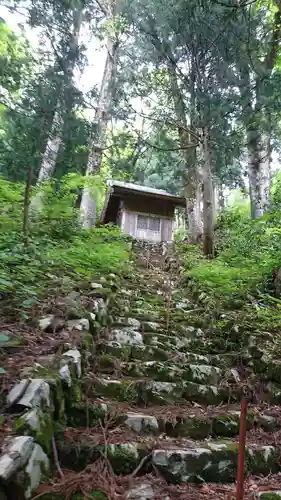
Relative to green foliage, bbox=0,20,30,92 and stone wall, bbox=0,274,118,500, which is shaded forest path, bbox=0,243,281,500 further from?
green foliage, bbox=0,20,30,92

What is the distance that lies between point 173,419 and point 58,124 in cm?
1125

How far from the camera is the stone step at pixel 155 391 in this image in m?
3.43

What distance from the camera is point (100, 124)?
604 inches

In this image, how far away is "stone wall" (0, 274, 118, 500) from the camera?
196 centimetres

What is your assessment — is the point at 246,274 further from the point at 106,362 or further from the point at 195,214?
the point at 195,214

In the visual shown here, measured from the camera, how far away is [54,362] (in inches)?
118

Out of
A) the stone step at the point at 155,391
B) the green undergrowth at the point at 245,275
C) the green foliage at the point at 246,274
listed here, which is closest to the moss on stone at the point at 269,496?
the stone step at the point at 155,391

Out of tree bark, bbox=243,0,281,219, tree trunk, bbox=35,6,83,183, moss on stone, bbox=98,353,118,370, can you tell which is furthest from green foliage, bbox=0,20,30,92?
moss on stone, bbox=98,353,118,370

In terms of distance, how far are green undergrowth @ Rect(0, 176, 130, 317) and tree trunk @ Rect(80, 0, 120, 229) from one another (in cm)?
381

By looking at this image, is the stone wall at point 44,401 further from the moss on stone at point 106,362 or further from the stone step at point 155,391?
the stone step at point 155,391

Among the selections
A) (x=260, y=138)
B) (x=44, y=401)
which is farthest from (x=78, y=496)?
(x=260, y=138)

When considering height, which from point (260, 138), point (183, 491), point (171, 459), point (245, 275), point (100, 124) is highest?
point (100, 124)

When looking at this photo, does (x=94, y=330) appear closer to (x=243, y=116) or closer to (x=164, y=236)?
(x=243, y=116)

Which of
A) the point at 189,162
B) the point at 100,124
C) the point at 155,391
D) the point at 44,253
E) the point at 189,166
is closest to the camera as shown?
the point at 155,391
